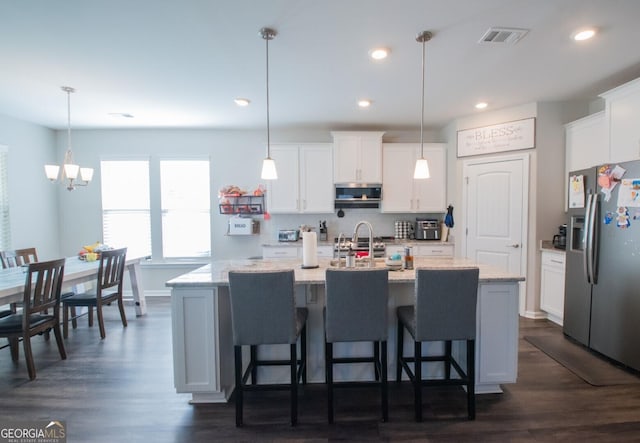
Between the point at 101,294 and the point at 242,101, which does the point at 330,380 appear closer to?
the point at 101,294

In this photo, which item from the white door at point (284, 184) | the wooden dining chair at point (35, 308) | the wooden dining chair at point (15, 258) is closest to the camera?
the wooden dining chair at point (35, 308)

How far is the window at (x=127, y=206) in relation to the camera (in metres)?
4.80

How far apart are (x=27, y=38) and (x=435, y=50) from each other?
314 centimetres

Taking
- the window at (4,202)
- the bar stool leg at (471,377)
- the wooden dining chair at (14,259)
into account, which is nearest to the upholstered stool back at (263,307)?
the bar stool leg at (471,377)

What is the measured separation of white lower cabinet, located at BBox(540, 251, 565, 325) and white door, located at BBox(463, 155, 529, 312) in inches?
8.1

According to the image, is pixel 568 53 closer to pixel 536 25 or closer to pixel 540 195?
pixel 536 25

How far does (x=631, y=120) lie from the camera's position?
2.77 m

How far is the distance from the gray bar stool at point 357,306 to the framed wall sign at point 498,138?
3104mm

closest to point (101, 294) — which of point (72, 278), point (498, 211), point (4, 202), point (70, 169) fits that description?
point (72, 278)

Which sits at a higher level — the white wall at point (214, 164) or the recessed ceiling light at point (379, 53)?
the recessed ceiling light at point (379, 53)

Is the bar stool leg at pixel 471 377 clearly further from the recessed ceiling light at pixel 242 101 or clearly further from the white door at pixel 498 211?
the recessed ceiling light at pixel 242 101

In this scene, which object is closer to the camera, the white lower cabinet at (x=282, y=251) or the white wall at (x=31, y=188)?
the white wall at (x=31, y=188)

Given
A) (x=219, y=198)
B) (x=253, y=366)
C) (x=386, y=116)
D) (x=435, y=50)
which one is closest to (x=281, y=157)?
(x=219, y=198)

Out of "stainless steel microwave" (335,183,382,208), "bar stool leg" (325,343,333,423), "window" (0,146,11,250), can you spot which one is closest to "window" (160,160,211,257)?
"window" (0,146,11,250)
